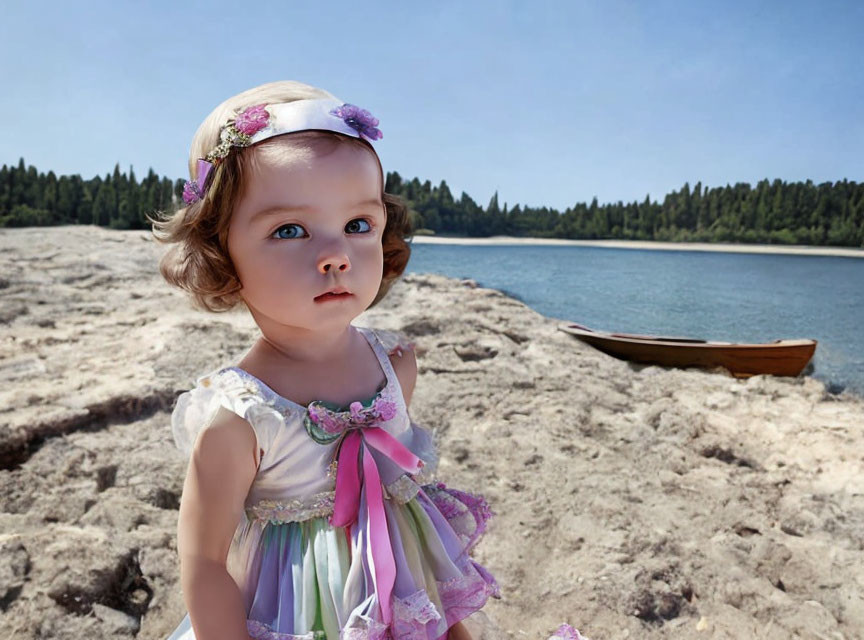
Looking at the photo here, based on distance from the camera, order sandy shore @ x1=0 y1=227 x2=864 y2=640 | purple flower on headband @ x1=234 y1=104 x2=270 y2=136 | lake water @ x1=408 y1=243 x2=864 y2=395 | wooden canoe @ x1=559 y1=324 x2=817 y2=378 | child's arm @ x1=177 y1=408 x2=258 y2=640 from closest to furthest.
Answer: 1. child's arm @ x1=177 y1=408 x2=258 y2=640
2. purple flower on headband @ x1=234 y1=104 x2=270 y2=136
3. sandy shore @ x1=0 y1=227 x2=864 y2=640
4. wooden canoe @ x1=559 y1=324 x2=817 y2=378
5. lake water @ x1=408 y1=243 x2=864 y2=395

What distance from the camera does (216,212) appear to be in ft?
4.00

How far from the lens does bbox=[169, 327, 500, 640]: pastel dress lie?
1.12 m

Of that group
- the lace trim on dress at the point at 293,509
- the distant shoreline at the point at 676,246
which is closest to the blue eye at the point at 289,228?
the lace trim on dress at the point at 293,509

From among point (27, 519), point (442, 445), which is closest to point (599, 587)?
point (442, 445)

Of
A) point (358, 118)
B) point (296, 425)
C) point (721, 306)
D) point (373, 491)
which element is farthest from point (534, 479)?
point (721, 306)

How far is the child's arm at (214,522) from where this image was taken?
107 centimetres

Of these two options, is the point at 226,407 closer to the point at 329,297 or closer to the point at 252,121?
→ the point at 329,297

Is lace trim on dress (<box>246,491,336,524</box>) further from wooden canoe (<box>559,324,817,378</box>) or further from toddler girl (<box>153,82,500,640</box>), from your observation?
wooden canoe (<box>559,324,817,378</box>)

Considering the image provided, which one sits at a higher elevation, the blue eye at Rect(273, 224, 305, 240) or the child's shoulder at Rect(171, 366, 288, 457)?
the blue eye at Rect(273, 224, 305, 240)

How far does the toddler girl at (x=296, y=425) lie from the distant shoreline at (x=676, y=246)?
110 ft

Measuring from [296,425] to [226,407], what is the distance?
0.46ft

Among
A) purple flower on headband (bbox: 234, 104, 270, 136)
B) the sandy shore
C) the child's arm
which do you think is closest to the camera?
the child's arm

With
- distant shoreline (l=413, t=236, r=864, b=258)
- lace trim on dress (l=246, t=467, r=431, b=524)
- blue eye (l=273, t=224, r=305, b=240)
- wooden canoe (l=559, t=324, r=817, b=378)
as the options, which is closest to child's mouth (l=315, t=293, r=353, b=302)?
blue eye (l=273, t=224, r=305, b=240)

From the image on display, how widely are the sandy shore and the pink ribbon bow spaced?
2.39ft
